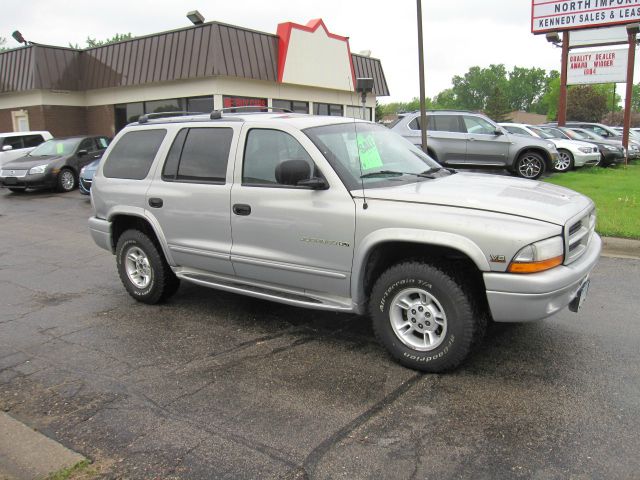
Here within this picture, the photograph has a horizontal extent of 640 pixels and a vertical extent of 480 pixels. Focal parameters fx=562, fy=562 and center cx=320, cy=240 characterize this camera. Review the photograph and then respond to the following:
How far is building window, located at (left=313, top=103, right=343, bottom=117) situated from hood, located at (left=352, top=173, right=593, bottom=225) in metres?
18.4

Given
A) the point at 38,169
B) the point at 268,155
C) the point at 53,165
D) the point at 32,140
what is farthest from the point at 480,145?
the point at 32,140

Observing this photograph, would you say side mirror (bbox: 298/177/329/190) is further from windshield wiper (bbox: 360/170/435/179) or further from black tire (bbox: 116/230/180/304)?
black tire (bbox: 116/230/180/304)

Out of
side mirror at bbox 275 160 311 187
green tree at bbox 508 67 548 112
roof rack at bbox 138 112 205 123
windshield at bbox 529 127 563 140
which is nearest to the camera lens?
side mirror at bbox 275 160 311 187

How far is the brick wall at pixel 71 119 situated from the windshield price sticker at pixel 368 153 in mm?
19250

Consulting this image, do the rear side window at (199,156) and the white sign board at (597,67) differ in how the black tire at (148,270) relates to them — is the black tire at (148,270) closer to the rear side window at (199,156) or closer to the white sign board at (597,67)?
the rear side window at (199,156)

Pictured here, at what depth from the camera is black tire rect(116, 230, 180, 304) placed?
547 centimetres

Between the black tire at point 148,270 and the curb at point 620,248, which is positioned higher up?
the black tire at point 148,270

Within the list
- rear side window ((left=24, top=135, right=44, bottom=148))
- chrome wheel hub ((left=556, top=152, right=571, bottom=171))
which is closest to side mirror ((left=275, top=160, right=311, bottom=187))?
chrome wheel hub ((left=556, top=152, right=571, bottom=171))

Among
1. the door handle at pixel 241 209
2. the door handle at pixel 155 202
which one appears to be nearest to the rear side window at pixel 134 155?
the door handle at pixel 155 202

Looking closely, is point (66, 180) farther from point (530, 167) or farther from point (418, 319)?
point (418, 319)

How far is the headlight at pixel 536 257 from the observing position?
3.50m

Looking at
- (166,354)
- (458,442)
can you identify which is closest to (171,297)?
(166,354)

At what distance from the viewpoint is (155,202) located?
5266 mm

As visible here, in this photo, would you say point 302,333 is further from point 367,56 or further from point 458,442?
point 367,56
